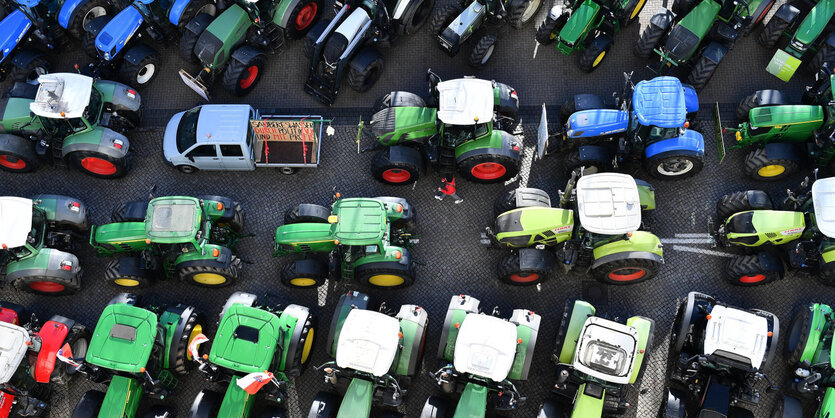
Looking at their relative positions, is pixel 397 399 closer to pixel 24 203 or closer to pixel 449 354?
pixel 449 354

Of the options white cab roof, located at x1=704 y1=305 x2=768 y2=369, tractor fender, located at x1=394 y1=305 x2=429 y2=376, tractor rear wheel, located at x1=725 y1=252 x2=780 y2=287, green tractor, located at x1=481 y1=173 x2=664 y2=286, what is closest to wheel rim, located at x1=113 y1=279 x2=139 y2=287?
tractor fender, located at x1=394 y1=305 x2=429 y2=376

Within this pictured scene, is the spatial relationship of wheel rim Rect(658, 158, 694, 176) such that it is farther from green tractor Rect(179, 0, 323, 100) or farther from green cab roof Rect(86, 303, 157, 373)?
green cab roof Rect(86, 303, 157, 373)

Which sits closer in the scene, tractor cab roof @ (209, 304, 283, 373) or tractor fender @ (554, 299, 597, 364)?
tractor cab roof @ (209, 304, 283, 373)

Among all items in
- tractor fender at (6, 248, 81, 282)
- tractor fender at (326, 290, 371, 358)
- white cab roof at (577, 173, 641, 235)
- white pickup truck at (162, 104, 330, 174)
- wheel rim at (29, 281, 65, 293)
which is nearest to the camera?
white cab roof at (577, 173, 641, 235)

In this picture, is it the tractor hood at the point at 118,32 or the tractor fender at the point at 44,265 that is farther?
the tractor hood at the point at 118,32

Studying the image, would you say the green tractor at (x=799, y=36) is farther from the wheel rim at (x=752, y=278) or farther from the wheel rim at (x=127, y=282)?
the wheel rim at (x=127, y=282)

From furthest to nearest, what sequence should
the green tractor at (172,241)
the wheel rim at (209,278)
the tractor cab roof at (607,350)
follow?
the wheel rim at (209,278)
the green tractor at (172,241)
the tractor cab roof at (607,350)

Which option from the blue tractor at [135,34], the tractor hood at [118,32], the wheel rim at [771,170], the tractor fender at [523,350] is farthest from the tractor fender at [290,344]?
the wheel rim at [771,170]
